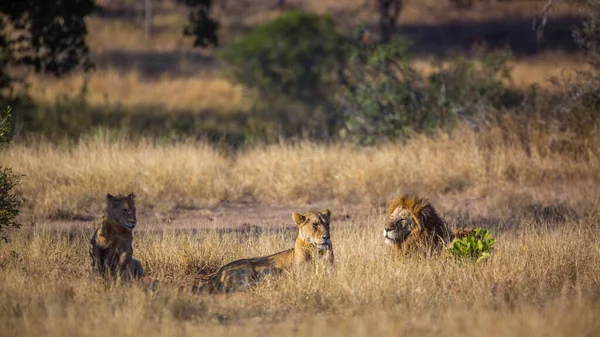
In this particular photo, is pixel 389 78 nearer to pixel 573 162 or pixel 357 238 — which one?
pixel 573 162

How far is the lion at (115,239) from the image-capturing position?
7.46m

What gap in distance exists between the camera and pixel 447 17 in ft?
157

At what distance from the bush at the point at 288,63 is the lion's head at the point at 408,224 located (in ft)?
51.0

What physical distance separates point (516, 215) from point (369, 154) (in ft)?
12.9

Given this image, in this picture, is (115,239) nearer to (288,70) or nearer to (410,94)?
(410,94)

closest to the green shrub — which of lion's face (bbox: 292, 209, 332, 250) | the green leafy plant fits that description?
the green leafy plant

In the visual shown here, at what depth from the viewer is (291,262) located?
791 centimetres

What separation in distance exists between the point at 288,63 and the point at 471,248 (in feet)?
62.4

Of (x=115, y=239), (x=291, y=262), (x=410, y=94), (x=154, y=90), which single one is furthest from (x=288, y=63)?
(x=115, y=239)

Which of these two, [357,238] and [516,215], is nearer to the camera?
[357,238]

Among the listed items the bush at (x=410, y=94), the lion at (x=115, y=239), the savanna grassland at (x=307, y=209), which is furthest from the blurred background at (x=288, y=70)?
the lion at (x=115, y=239)

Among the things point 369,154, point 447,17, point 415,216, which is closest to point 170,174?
point 369,154

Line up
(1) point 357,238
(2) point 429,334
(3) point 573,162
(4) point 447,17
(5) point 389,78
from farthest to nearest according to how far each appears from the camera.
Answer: (4) point 447,17, (5) point 389,78, (3) point 573,162, (1) point 357,238, (2) point 429,334

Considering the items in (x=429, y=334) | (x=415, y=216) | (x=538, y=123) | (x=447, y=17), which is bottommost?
(x=429, y=334)
